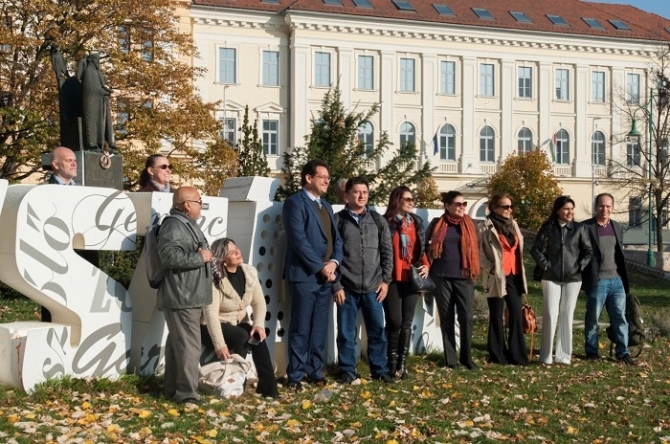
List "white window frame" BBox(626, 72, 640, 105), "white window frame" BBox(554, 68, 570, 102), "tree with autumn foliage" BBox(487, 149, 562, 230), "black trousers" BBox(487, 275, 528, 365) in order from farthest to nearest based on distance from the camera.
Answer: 1. "white window frame" BBox(626, 72, 640, 105)
2. "white window frame" BBox(554, 68, 570, 102)
3. "tree with autumn foliage" BBox(487, 149, 562, 230)
4. "black trousers" BBox(487, 275, 528, 365)

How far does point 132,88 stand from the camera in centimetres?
2939

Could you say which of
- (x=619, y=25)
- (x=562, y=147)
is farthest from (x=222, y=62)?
(x=619, y=25)

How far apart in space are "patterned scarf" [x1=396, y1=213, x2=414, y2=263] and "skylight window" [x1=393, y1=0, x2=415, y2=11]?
50163 millimetres

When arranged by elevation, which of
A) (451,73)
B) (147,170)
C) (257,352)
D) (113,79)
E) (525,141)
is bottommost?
(257,352)

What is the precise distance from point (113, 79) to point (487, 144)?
118ft

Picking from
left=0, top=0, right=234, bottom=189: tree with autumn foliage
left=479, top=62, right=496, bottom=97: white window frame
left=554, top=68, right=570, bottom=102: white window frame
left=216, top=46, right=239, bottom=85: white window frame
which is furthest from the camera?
left=554, top=68, right=570, bottom=102: white window frame

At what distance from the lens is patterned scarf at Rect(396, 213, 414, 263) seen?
10051 millimetres

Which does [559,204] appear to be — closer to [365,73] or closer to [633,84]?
[365,73]

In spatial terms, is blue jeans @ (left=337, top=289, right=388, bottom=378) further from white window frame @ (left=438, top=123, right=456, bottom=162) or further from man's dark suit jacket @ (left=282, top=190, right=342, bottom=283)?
white window frame @ (left=438, top=123, right=456, bottom=162)

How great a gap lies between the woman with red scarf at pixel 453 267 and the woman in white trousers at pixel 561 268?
1107mm

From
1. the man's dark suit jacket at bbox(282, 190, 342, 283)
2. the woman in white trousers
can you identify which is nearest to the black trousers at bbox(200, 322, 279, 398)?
the man's dark suit jacket at bbox(282, 190, 342, 283)

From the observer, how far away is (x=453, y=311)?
1071cm

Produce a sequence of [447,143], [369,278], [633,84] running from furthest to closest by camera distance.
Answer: [633,84] → [447,143] → [369,278]

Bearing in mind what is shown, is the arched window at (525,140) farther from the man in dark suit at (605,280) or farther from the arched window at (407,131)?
the man in dark suit at (605,280)
